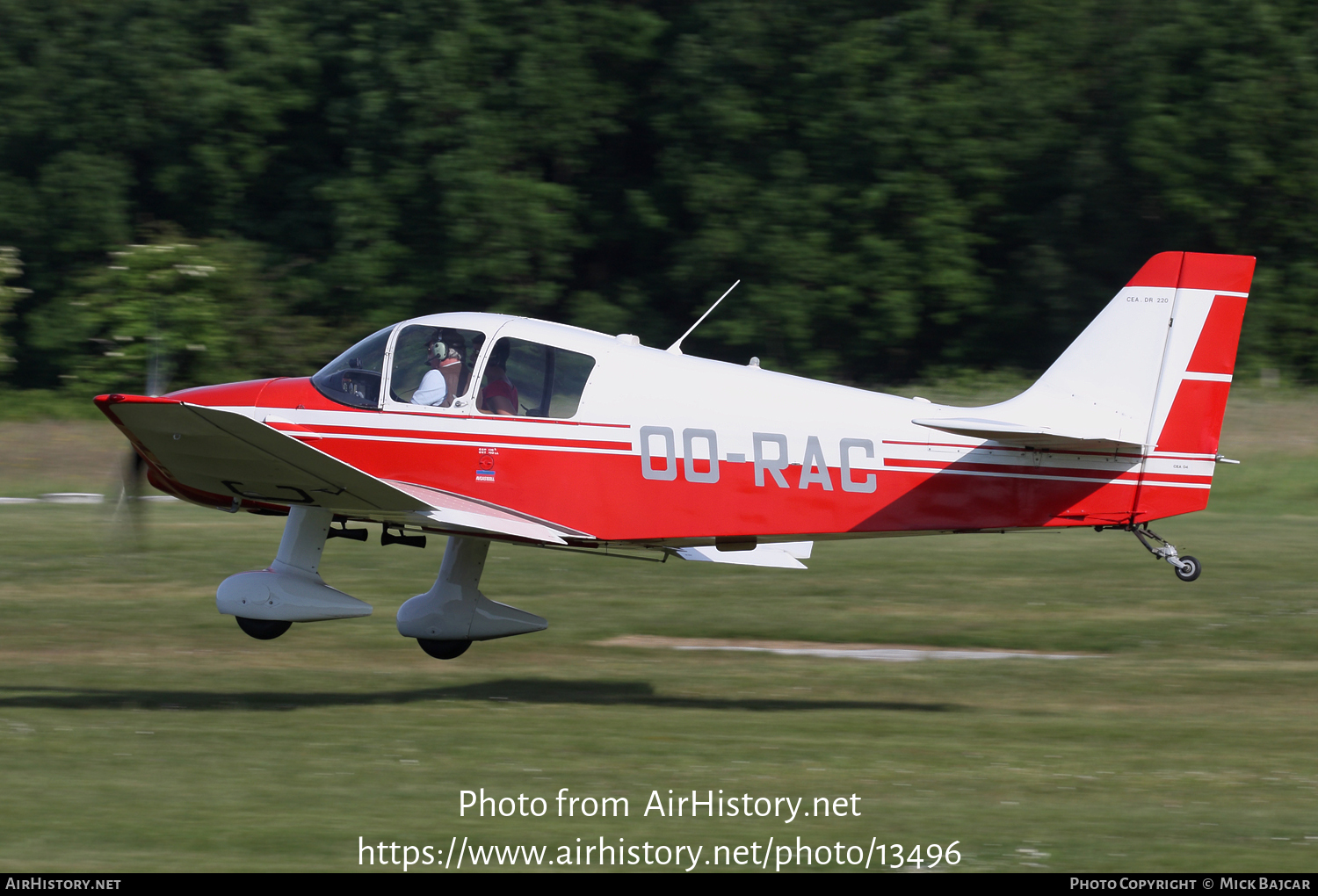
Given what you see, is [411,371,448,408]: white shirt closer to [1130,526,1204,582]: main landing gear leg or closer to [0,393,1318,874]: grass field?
[0,393,1318,874]: grass field

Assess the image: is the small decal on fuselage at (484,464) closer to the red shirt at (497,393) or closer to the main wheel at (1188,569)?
the red shirt at (497,393)

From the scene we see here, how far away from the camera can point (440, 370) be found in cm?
939

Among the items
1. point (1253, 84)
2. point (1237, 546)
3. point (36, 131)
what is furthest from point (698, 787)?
point (36, 131)

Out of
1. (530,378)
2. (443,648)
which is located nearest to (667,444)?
(530,378)

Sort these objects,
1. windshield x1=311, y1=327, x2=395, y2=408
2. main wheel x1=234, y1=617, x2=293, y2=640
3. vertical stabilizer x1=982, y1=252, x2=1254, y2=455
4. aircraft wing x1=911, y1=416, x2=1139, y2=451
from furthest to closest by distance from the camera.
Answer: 1. main wheel x1=234, y1=617, x2=293, y2=640
2. windshield x1=311, y1=327, x2=395, y2=408
3. vertical stabilizer x1=982, y1=252, x2=1254, y2=455
4. aircraft wing x1=911, y1=416, x2=1139, y2=451

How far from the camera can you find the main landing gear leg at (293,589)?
9375 millimetres

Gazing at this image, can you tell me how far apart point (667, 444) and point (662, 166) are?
82.7 feet

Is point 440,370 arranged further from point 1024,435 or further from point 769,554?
point 1024,435

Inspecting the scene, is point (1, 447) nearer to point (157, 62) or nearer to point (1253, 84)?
point (157, 62)

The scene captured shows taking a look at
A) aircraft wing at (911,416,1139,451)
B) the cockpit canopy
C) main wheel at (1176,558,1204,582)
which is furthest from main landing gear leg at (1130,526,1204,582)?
the cockpit canopy

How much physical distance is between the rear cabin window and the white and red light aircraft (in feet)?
0.04

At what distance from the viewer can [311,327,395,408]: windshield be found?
955 cm

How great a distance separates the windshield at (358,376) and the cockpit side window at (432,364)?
137 mm

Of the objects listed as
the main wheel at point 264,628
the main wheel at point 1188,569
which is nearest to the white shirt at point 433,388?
the main wheel at point 264,628
